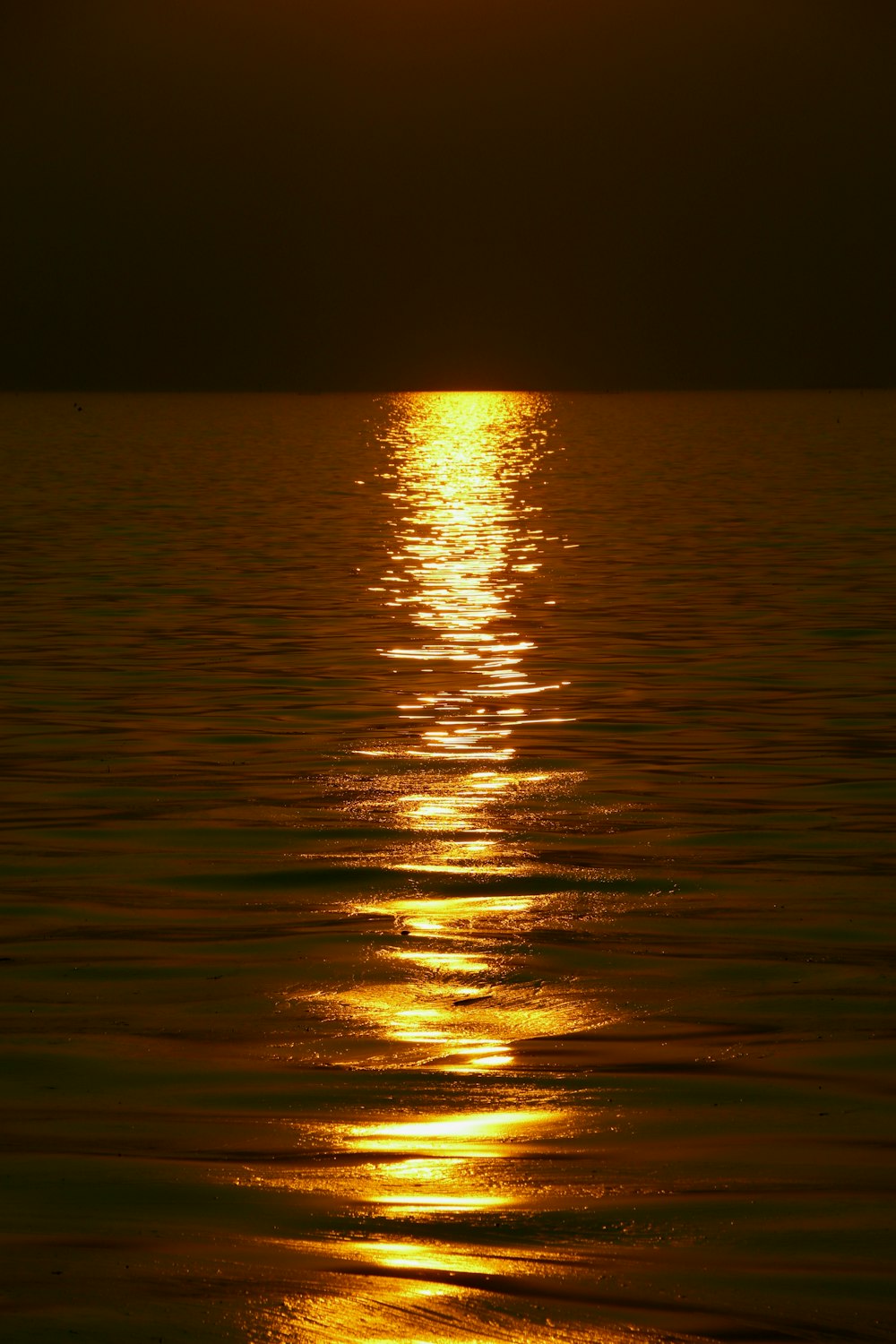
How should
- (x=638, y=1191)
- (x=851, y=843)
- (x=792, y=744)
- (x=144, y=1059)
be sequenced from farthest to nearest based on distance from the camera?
(x=792, y=744) < (x=851, y=843) < (x=144, y=1059) < (x=638, y=1191)

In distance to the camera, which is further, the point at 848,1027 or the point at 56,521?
the point at 56,521

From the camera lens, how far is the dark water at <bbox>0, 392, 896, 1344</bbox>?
221 inches

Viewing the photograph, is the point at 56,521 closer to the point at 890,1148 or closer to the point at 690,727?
the point at 690,727

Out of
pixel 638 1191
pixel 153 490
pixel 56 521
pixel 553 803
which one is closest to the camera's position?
pixel 638 1191

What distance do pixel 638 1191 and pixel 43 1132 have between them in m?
1.95

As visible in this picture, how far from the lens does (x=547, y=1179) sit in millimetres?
6211

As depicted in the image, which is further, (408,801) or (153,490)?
(153,490)

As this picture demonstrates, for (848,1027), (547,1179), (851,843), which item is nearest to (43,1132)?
(547,1179)

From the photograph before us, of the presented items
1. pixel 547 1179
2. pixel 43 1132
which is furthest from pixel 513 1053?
pixel 43 1132

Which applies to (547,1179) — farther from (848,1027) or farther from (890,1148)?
(848,1027)

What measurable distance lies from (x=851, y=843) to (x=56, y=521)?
28.4m

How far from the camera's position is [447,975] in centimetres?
852

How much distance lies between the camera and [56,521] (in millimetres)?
37719

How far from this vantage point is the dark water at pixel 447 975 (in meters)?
5.60
